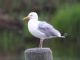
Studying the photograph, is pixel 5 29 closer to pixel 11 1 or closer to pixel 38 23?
pixel 11 1

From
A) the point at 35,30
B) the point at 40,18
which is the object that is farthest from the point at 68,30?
the point at 35,30

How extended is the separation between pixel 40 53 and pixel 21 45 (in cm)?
847

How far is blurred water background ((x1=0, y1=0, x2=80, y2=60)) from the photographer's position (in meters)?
11.4

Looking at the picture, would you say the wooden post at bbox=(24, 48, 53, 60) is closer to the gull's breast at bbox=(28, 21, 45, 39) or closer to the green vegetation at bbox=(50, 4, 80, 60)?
the gull's breast at bbox=(28, 21, 45, 39)

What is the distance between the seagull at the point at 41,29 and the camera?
14.6ft

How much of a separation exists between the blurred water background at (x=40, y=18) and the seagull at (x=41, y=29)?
5402mm

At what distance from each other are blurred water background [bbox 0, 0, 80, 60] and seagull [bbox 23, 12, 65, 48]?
5402mm

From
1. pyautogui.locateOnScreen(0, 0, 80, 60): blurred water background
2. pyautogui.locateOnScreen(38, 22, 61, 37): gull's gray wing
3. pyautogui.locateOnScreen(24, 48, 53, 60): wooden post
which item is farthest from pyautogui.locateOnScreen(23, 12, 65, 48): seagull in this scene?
pyautogui.locateOnScreen(0, 0, 80, 60): blurred water background

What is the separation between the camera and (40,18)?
1305 centimetres

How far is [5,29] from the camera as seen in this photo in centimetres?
1359

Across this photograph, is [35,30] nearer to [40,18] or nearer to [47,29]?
[47,29]

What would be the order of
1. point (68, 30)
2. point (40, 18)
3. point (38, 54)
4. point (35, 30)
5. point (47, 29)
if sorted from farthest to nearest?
point (40, 18), point (68, 30), point (47, 29), point (35, 30), point (38, 54)

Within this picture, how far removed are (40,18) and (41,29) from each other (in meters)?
8.46

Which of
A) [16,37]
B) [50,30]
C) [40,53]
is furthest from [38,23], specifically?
[16,37]
